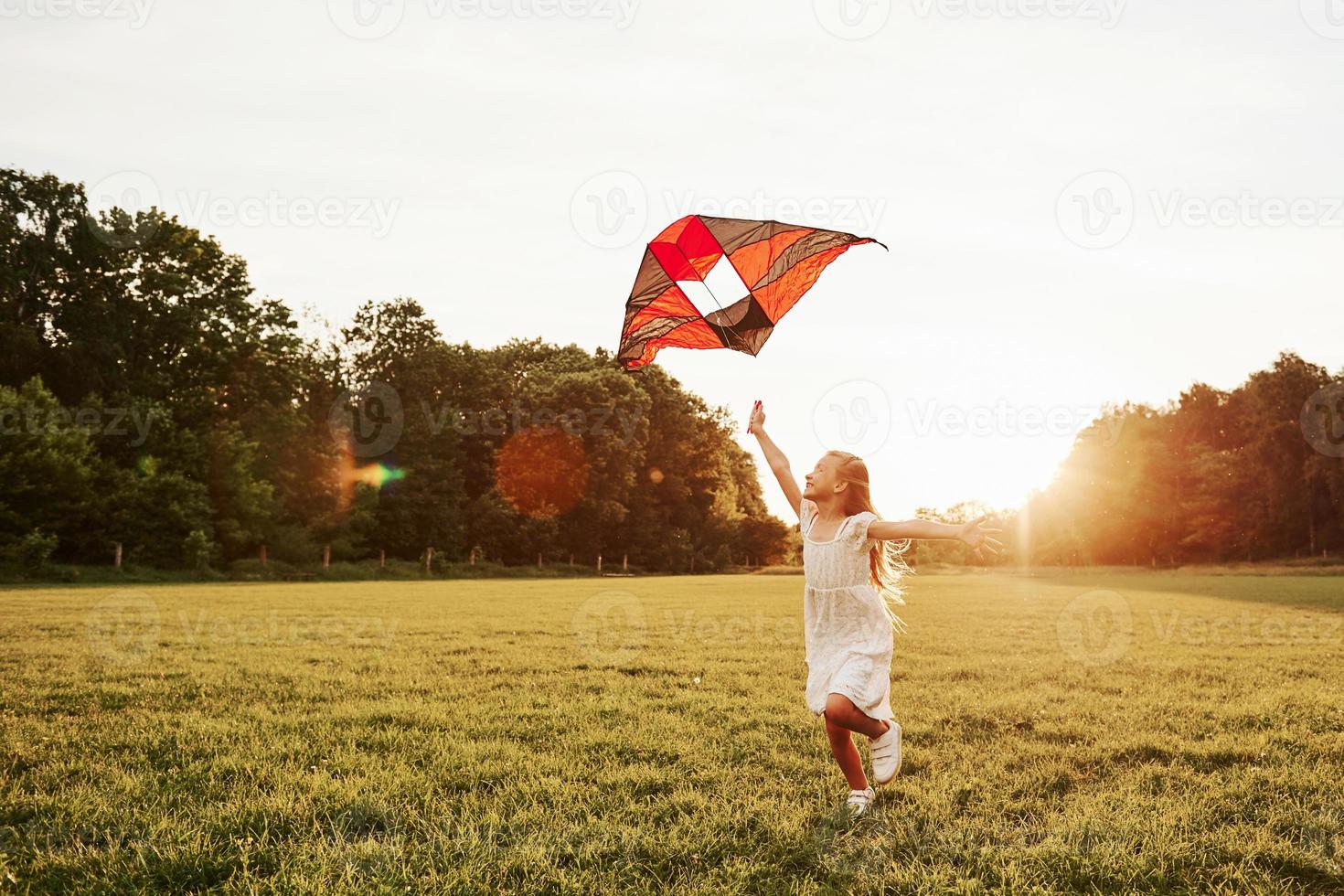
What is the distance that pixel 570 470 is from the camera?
61.8 meters

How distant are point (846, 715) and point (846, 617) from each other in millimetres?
645

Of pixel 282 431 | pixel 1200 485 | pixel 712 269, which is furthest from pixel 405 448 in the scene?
A: pixel 1200 485

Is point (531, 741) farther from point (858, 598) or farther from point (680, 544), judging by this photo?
point (680, 544)

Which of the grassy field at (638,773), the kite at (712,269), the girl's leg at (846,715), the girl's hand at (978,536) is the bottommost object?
the grassy field at (638,773)

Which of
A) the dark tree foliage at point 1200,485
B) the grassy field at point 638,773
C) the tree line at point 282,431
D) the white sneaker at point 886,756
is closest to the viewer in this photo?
the grassy field at point 638,773

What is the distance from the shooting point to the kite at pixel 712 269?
19.1 feet

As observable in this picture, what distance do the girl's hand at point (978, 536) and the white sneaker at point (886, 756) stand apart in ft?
4.65

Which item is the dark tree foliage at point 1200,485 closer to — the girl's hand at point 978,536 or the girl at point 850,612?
the girl at point 850,612

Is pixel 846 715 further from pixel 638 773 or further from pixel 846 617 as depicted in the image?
pixel 638 773

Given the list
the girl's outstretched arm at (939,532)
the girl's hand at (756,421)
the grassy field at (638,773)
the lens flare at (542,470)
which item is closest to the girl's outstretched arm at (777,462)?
the girl's hand at (756,421)

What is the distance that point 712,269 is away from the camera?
20.4 ft

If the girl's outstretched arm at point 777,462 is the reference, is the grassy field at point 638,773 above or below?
below

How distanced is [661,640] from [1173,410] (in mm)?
75628

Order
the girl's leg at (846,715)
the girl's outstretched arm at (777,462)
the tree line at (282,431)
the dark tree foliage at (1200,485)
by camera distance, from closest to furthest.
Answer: the girl's leg at (846,715) < the girl's outstretched arm at (777,462) < the tree line at (282,431) < the dark tree foliage at (1200,485)
